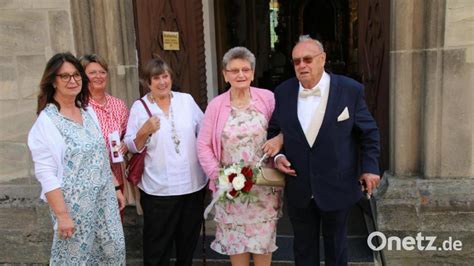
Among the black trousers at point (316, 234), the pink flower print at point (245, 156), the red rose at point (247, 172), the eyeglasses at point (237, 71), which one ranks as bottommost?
the black trousers at point (316, 234)

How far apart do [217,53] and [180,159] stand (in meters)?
3.39

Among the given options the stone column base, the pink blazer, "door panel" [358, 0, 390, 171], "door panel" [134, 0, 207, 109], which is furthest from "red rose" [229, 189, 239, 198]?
"door panel" [358, 0, 390, 171]

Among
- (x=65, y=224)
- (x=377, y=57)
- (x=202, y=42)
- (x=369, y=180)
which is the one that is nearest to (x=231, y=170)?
(x=369, y=180)

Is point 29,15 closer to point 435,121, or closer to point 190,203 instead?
point 190,203

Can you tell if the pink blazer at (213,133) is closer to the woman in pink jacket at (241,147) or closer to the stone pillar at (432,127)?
the woman in pink jacket at (241,147)

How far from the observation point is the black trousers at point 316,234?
9.01 ft

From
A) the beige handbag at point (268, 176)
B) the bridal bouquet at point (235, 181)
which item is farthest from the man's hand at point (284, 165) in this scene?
the bridal bouquet at point (235, 181)

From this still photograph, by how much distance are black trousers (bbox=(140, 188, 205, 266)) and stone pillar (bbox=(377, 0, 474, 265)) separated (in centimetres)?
149

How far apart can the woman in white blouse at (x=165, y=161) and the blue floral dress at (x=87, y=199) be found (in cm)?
31

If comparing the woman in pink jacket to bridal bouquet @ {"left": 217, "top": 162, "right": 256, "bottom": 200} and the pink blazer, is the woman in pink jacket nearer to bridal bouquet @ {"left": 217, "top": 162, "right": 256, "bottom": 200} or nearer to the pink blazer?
the pink blazer

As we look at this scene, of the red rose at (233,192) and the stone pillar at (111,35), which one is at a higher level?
the stone pillar at (111,35)

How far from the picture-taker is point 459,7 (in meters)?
3.22

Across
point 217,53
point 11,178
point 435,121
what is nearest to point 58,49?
point 11,178

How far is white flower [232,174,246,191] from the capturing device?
2.54m
